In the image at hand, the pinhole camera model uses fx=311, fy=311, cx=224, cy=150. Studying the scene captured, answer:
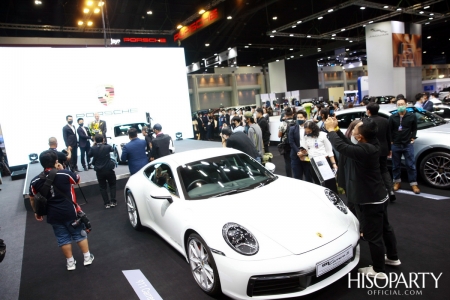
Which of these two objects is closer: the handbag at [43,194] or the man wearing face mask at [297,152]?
the handbag at [43,194]

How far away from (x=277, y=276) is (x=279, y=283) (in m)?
0.08

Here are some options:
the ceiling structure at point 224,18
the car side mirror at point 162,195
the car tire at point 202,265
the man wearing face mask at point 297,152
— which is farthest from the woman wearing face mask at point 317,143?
the ceiling structure at point 224,18

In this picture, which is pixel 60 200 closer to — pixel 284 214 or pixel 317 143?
pixel 284 214

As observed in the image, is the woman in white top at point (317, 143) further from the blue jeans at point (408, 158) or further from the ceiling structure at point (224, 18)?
the ceiling structure at point (224, 18)

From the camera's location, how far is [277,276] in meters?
2.36

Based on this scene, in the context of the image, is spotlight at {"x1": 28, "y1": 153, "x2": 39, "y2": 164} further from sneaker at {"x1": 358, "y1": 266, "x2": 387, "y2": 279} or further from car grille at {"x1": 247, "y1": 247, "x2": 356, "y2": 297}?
sneaker at {"x1": 358, "y1": 266, "x2": 387, "y2": 279}

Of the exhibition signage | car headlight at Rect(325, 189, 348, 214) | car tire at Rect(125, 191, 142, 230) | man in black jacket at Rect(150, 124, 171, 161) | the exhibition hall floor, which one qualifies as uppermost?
the exhibition signage

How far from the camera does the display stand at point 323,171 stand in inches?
171

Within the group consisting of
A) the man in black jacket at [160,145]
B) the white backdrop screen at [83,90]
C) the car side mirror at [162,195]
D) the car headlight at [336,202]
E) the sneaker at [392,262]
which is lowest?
the sneaker at [392,262]

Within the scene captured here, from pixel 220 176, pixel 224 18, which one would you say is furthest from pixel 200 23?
pixel 220 176

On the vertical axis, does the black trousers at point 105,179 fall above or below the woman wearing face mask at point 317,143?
below

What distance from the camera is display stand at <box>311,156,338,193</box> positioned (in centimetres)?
433

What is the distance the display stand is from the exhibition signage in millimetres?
10903

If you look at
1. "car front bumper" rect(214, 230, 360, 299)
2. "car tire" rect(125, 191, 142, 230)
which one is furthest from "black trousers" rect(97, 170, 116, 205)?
"car front bumper" rect(214, 230, 360, 299)
